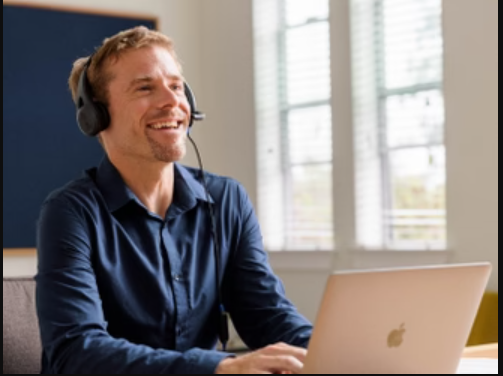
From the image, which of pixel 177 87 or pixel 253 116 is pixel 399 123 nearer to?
pixel 253 116

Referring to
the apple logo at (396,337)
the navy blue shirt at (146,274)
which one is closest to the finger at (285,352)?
the apple logo at (396,337)

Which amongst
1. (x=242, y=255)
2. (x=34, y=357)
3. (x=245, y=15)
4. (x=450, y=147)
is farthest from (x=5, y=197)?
(x=242, y=255)

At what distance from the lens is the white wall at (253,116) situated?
4.15m

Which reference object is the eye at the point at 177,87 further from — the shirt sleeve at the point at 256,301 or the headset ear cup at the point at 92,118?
the shirt sleeve at the point at 256,301

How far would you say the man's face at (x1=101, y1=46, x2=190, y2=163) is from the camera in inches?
77.5

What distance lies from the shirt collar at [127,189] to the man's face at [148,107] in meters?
0.06

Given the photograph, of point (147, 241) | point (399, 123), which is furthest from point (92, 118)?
point (399, 123)

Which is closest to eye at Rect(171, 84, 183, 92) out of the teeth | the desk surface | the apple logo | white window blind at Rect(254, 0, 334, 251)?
the teeth

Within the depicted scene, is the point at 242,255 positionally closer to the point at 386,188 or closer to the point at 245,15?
the point at 386,188

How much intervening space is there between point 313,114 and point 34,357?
312 cm

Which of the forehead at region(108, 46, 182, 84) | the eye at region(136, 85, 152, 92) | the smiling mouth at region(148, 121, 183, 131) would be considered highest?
the forehead at region(108, 46, 182, 84)

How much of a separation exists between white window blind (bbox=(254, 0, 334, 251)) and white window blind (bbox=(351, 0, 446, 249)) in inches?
10.2

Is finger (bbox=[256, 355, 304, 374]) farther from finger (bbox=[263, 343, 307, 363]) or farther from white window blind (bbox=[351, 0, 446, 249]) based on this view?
white window blind (bbox=[351, 0, 446, 249])

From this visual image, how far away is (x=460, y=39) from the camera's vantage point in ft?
14.0
